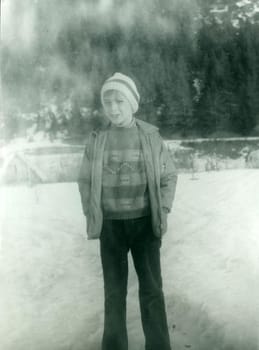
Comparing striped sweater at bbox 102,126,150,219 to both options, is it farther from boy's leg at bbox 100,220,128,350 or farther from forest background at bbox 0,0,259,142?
forest background at bbox 0,0,259,142

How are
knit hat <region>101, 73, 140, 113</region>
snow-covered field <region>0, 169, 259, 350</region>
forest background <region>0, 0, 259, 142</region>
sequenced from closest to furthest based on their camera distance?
knit hat <region>101, 73, 140, 113</region>
snow-covered field <region>0, 169, 259, 350</region>
forest background <region>0, 0, 259, 142</region>

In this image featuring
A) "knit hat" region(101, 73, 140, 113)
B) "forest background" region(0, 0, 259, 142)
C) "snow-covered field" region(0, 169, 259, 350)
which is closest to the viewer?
"knit hat" region(101, 73, 140, 113)

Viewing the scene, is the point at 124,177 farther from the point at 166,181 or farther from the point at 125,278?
the point at 125,278

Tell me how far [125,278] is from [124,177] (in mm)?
455

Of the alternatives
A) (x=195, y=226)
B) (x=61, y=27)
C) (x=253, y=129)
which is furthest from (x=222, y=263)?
(x=61, y=27)

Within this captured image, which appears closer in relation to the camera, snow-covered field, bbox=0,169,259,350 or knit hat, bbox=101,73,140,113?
knit hat, bbox=101,73,140,113

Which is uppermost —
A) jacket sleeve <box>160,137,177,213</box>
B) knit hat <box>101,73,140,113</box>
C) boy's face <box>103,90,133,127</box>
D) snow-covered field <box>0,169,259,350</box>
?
knit hat <box>101,73,140,113</box>

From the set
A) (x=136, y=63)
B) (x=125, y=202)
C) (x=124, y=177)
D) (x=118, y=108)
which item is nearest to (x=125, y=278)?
(x=125, y=202)

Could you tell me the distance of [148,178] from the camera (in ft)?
5.52

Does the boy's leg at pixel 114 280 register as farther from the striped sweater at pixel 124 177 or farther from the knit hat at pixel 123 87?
the knit hat at pixel 123 87

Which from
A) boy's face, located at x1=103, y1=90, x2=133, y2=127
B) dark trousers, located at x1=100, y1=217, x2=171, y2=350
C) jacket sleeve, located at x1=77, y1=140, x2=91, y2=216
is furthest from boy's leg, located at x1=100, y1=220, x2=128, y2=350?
boy's face, located at x1=103, y1=90, x2=133, y2=127

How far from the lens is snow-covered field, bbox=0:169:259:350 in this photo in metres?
1.91

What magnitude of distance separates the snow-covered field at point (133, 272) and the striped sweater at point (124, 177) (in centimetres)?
48

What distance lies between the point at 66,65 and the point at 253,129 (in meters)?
1.12
